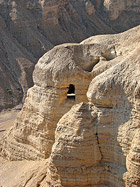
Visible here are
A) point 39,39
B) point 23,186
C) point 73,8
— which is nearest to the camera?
point 23,186

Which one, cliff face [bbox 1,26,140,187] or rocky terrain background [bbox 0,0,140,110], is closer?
cliff face [bbox 1,26,140,187]

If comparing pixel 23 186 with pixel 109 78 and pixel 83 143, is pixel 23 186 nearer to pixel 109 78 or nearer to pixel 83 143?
pixel 83 143

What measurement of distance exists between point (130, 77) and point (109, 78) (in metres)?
0.72

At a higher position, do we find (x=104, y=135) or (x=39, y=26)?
(x=39, y=26)

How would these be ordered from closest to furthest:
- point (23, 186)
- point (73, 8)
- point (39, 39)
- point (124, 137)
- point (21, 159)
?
point (124, 137), point (23, 186), point (21, 159), point (39, 39), point (73, 8)

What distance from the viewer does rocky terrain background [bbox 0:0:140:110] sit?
48.4m

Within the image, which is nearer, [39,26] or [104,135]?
[104,135]

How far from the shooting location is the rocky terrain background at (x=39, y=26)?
4838 cm

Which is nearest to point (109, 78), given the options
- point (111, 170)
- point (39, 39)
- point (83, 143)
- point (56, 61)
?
point (83, 143)

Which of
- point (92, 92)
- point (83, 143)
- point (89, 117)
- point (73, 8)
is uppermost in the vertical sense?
point (73, 8)

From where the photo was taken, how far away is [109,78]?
36.0 feet

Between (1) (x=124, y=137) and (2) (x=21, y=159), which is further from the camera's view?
(2) (x=21, y=159)

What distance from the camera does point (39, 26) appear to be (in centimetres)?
5947

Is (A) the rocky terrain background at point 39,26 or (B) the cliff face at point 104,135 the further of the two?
(A) the rocky terrain background at point 39,26
